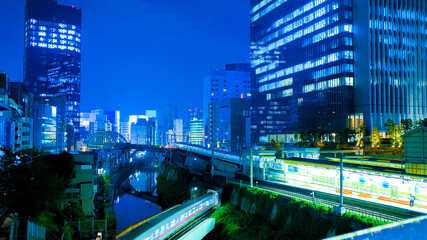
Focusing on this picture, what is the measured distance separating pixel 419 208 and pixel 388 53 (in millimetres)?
69275

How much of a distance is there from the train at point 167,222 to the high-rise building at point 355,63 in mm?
59884

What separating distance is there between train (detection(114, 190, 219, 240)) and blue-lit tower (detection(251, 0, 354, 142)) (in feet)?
201

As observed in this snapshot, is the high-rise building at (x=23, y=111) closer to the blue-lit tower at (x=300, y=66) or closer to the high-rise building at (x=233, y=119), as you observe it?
the blue-lit tower at (x=300, y=66)

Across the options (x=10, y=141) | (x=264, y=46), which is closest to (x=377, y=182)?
(x=10, y=141)

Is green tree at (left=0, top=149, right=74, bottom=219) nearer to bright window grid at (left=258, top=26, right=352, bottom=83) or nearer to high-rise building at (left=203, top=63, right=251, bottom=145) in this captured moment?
bright window grid at (left=258, top=26, right=352, bottom=83)

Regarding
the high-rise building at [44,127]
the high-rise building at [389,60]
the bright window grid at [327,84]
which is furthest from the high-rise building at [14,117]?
the high-rise building at [389,60]

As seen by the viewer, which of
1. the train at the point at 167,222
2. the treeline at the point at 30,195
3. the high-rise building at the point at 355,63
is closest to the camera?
the train at the point at 167,222

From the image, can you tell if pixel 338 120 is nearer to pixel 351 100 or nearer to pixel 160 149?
pixel 351 100

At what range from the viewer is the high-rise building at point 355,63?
8444 cm

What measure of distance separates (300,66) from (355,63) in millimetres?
17381

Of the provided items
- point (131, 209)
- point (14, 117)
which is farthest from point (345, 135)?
point (14, 117)

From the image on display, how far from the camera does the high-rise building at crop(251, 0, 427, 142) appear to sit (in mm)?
84438

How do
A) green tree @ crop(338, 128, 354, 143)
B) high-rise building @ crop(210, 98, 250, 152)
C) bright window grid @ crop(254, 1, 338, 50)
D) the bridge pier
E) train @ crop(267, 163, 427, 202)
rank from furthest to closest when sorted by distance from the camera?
high-rise building @ crop(210, 98, 250, 152), bright window grid @ crop(254, 1, 338, 50), green tree @ crop(338, 128, 354, 143), the bridge pier, train @ crop(267, 163, 427, 202)

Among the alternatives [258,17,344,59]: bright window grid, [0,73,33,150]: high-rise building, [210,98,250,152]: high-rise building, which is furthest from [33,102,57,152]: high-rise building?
[210,98,250,152]: high-rise building
